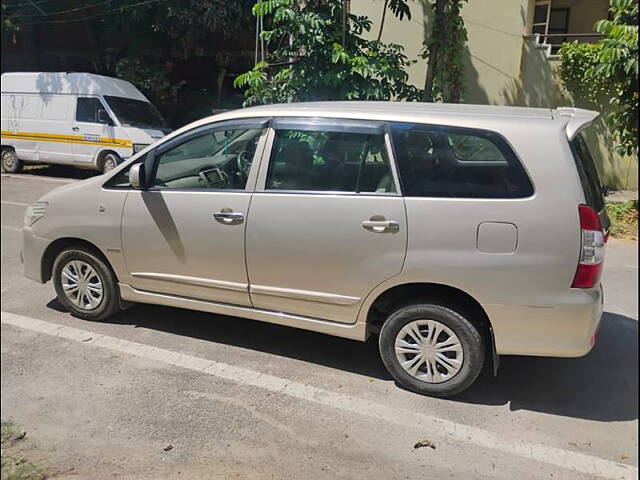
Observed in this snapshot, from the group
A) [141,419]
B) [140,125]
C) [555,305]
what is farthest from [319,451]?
[140,125]

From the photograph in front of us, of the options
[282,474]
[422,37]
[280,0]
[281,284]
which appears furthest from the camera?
[422,37]

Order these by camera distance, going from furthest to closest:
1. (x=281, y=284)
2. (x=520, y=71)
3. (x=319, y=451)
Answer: (x=520, y=71) < (x=281, y=284) < (x=319, y=451)

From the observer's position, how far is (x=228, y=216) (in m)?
3.77

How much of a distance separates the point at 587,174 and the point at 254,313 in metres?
2.34

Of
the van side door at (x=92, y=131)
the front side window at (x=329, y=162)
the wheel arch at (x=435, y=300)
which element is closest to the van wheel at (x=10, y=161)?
the van side door at (x=92, y=131)

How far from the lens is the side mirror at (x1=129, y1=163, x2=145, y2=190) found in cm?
396

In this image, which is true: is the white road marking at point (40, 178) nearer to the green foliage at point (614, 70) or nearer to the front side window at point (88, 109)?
the front side window at point (88, 109)

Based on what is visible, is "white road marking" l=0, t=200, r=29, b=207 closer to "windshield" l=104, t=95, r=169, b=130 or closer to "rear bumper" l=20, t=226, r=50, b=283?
"windshield" l=104, t=95, r=169, b=130

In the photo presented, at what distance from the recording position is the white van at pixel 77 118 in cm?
1091

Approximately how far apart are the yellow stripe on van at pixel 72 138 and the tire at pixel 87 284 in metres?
7.12

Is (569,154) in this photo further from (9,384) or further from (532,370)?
(9,384)

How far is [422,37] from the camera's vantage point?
8297 millimetres

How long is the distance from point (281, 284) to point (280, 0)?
3.86 m

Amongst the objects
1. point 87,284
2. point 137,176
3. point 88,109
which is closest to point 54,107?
point 88,109
